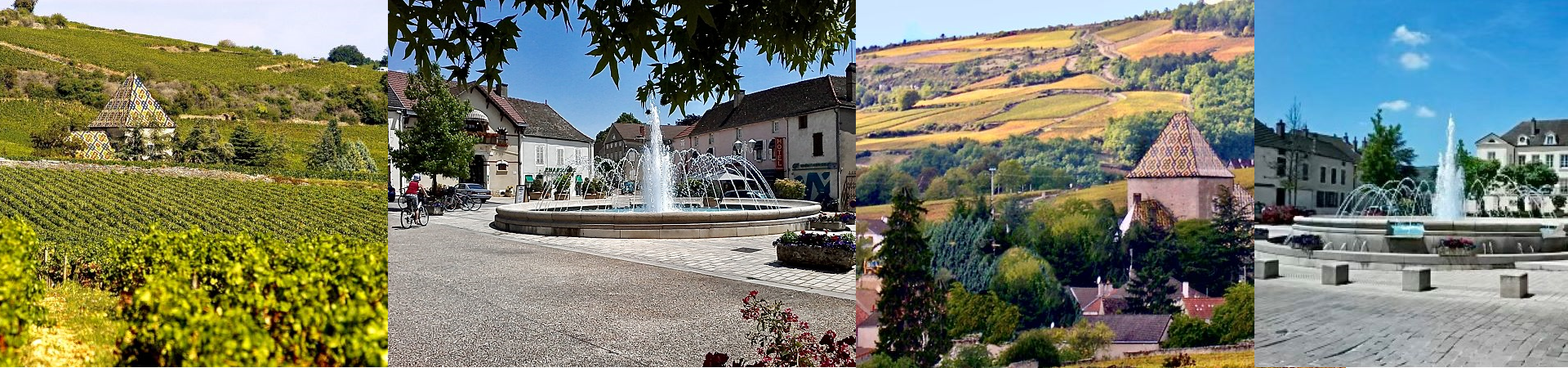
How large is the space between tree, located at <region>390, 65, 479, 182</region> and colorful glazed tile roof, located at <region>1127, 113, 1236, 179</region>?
145 inches

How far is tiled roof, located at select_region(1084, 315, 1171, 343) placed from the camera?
145 inches

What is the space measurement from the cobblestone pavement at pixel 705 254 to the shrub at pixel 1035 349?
64.2 inches

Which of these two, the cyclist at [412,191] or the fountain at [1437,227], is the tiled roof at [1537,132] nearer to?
the fountain at [1437,227]

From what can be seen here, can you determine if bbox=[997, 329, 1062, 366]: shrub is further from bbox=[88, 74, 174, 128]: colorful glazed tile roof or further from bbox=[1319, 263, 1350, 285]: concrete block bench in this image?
bbox=[88, 74, 174, 128]: colorful glazed tile roof

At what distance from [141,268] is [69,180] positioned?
1.09 m

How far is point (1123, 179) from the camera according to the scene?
3.56m

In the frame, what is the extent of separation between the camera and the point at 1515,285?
608cm

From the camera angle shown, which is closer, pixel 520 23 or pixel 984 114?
pixel 984 114

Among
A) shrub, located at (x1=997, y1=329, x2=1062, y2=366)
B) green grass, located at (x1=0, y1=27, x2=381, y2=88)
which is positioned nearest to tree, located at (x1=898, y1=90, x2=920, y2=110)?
shrub, located at (x1=997, y1=329, x2=1062, y2=366)

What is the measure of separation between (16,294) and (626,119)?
3.08 m

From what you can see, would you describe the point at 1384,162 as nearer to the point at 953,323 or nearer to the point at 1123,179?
the point at 1123,179

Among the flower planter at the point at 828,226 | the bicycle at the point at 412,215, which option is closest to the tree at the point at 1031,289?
the flower planter at the point at 828,226

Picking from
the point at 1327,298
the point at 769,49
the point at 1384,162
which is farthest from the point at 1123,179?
the point at 1384,162

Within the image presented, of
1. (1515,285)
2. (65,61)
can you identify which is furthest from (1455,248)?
(65,61)
